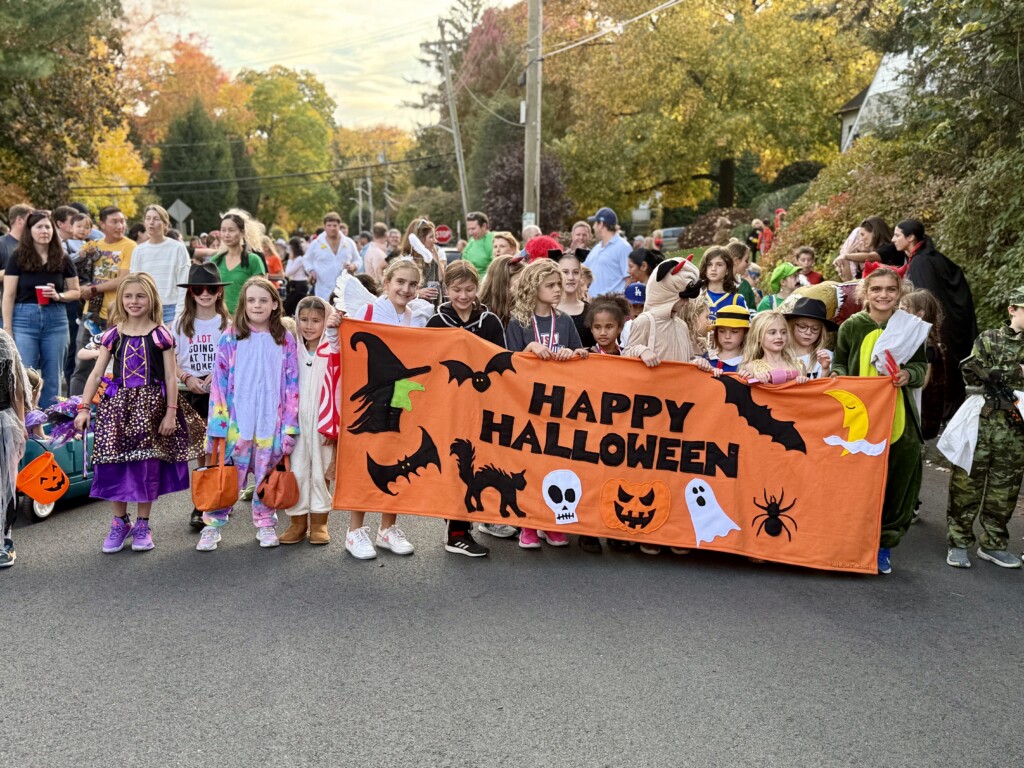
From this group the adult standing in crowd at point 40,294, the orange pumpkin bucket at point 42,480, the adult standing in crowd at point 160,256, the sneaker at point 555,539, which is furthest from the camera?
the adult standing in crowd at point 160,256

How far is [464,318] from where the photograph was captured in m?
6.21

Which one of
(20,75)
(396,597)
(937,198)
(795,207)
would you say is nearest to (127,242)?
(396,597)

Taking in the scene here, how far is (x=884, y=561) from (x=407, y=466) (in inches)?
118

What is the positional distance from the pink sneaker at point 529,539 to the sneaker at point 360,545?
95cm

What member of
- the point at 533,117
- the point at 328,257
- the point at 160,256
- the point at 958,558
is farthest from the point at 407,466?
the point at 533,117

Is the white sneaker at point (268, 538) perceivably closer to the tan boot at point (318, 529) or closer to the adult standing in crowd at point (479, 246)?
the tan boot at point (318, 529)

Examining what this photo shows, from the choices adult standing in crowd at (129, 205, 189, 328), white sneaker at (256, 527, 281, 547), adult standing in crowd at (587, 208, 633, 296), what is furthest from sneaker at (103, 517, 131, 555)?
adult standing in crowd at (587, 208, 633, 296)

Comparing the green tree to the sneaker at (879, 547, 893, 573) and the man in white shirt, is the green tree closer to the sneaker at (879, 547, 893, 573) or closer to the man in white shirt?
the man in white shirt

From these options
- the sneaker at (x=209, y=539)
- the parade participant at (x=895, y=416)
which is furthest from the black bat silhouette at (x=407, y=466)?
the parade participant at (x=895, y=416)

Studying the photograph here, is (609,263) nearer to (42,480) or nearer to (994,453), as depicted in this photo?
(994,453)

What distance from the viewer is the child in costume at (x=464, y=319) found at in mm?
6102

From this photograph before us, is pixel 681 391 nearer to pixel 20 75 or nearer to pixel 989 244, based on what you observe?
pixel 989 244

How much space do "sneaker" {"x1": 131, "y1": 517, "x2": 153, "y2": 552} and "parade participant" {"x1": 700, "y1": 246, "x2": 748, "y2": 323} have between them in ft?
15.8

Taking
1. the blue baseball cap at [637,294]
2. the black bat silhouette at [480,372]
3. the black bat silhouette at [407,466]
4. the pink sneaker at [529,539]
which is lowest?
the pink sneaker at [529,539]
